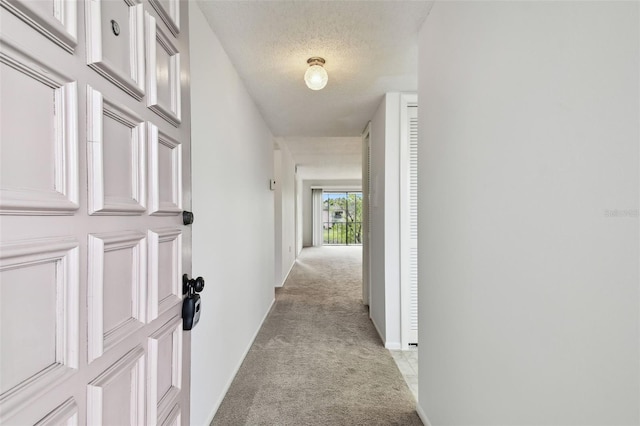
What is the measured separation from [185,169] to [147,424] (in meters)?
0.75

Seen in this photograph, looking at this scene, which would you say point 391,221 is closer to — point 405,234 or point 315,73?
point 405,234

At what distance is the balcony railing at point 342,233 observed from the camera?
11.8m

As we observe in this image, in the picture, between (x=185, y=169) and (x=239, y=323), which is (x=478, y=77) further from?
(x=239, y=323)

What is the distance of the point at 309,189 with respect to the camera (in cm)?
1135

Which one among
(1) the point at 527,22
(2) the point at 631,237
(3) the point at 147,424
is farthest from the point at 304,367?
(1) the point at 527,22

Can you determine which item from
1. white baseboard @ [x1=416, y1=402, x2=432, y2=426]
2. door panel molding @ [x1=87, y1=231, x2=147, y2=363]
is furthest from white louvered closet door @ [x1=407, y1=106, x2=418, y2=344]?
door panel molding @ [x1=87, y1=231, x2=147, y2=363]

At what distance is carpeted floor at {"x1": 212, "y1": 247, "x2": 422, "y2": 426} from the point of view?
1866mm

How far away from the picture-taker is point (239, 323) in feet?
8.04

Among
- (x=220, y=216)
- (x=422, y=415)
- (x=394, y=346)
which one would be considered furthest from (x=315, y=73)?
(x=394, y=346)

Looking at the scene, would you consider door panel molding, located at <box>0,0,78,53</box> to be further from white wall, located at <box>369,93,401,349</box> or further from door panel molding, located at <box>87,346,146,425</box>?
white wall, located at <box>369,93,401,349</box>

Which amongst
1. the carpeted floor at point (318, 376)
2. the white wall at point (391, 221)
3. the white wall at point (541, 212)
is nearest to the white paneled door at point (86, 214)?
the white wall at point (541, 212)

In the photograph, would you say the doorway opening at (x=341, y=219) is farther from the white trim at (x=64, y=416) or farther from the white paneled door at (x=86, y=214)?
the white trim at (x=64, y=416)

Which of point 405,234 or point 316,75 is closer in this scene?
point 316,75

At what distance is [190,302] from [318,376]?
161cm
